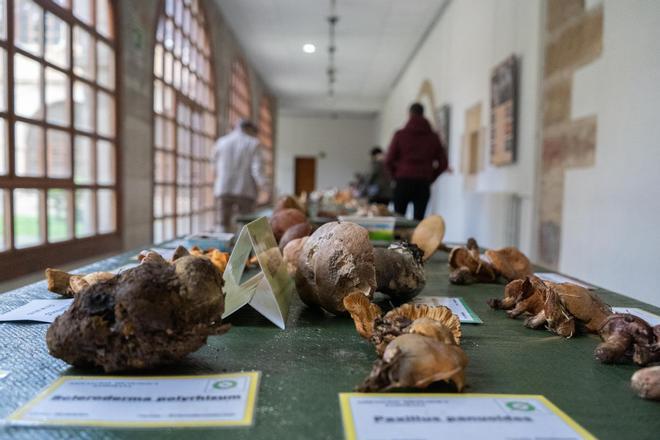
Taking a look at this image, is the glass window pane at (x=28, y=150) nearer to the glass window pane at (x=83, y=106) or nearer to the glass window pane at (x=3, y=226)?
the glass window pane at (x=3, y=226)

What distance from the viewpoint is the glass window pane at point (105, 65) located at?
3.72m

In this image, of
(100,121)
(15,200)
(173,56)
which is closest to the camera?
(15,200)

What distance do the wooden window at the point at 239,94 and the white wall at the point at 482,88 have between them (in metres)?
3.34

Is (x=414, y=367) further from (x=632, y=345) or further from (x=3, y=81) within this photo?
(x=3, y=81)

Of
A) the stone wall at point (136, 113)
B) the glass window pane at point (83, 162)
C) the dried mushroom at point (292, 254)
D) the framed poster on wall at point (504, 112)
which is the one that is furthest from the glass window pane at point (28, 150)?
the framed poster on wall at point (504, 112)


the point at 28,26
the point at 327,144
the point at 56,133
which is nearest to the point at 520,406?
the point at 28,26

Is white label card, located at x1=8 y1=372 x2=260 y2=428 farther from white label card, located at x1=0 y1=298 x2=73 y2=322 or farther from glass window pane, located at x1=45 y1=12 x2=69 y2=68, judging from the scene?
glass window pane, located at x1=45 y1=12 x2=69 y2=68

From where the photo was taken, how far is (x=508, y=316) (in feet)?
3.39

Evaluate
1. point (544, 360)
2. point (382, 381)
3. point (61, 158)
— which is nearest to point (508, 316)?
point (544, 360)

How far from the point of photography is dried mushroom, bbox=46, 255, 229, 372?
2.08ft

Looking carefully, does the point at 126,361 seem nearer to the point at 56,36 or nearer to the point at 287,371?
the point at 287,371

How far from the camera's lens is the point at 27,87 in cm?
276

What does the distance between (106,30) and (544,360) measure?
403 centimetres

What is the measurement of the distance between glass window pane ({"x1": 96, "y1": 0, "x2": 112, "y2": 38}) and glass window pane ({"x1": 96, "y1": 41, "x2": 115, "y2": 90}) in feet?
0.35
